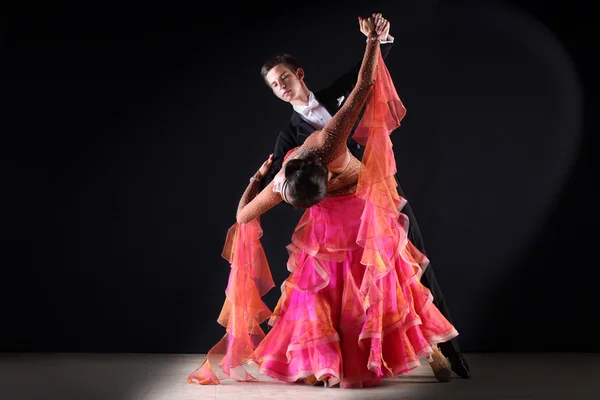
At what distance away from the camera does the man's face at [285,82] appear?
2.94m

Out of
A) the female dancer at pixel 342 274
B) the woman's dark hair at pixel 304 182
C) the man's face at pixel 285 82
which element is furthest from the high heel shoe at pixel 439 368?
the man's face at pixel 285 82

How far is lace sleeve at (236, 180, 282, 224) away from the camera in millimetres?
2836

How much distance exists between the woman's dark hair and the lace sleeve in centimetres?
12

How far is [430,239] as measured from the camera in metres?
3.71

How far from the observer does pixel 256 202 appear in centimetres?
289

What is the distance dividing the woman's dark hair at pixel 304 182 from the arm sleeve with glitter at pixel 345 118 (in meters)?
0.07

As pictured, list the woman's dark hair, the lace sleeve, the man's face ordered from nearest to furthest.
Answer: the woman's dark hair < the lace sleeve < the man's face

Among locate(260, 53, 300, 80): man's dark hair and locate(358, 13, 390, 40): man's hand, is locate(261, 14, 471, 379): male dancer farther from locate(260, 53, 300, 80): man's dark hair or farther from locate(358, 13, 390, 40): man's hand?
locate(358, 13, 390, 40): man's hand

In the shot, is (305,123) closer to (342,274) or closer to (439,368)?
(342,274)

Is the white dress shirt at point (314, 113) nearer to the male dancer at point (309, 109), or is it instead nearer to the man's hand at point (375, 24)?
the male dancer at point (309, 109)

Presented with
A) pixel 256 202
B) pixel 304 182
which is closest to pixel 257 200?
pixel 256 202

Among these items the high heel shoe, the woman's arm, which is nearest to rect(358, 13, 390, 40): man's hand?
the woman's arm

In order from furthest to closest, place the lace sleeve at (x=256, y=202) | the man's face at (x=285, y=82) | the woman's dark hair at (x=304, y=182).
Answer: the man's face at (x=285, y=82)
the lace sleeve at (x=256, y=202)
the woman's dark hair at (x=304, y=182)

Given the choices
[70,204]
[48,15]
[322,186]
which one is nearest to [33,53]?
[48,15]
